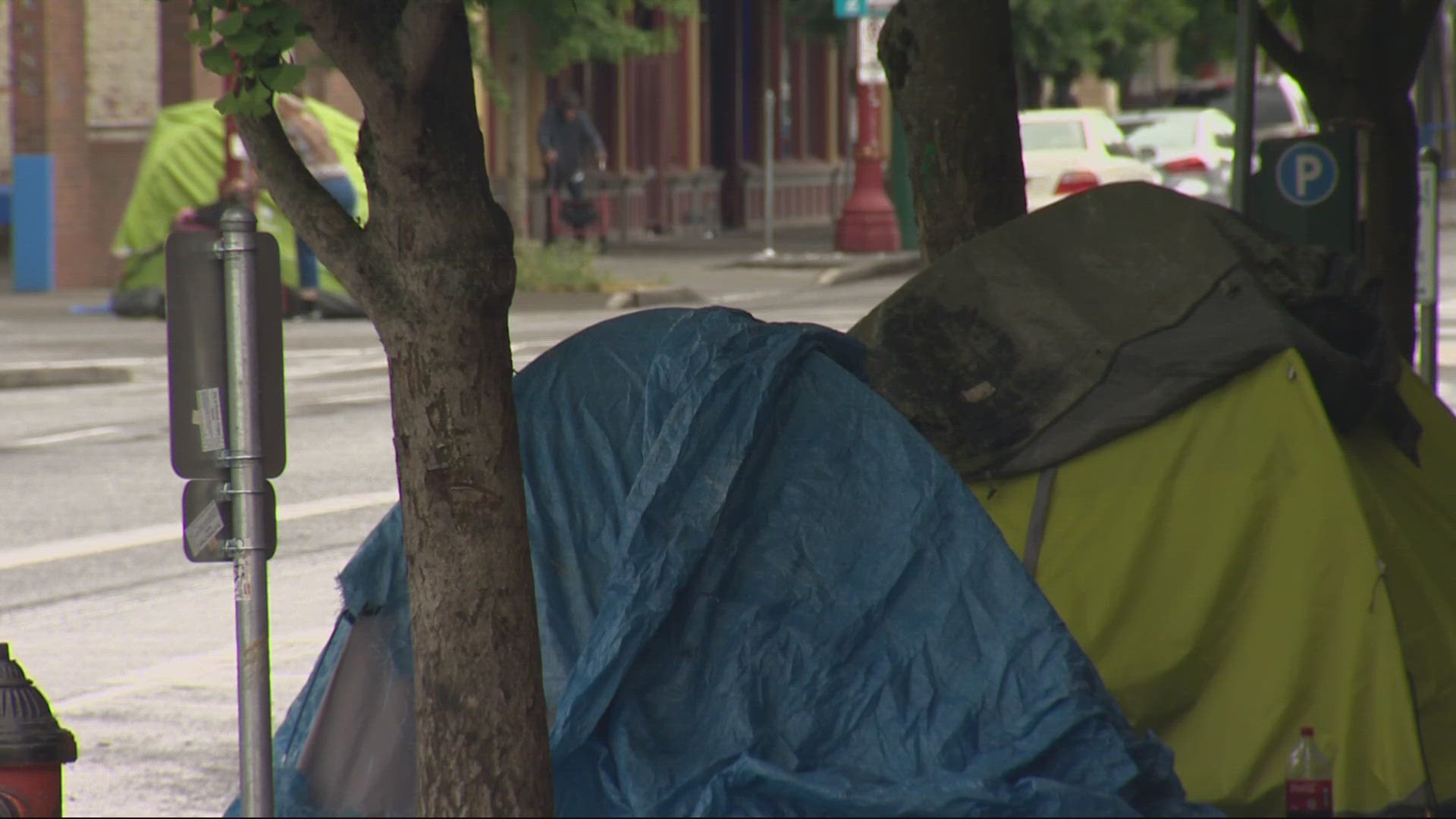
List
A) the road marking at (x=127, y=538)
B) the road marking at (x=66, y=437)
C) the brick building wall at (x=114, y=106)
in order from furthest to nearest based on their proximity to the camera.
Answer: the brick building wall at (x=114, y=106) < the road marking at (x=66, y=437) < the road marking at (x=127, y=538)

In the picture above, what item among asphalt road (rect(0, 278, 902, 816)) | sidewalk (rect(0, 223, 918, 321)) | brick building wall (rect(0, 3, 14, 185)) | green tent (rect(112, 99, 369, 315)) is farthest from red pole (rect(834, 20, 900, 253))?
asphalt road (rect(0, 278, 902, 816))

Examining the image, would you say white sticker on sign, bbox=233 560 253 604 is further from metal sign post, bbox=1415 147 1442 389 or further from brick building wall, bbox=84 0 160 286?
brick building wall, bbox=84 0 160 286

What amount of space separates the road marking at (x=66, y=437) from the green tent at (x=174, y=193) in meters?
6.20

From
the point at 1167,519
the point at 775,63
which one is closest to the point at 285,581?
the point at 1167,519

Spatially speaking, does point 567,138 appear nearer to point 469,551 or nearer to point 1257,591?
point 1257,591

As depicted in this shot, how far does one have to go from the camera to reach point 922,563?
17.5 ft

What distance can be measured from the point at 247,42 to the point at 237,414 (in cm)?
81

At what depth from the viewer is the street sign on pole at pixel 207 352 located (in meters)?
4.11

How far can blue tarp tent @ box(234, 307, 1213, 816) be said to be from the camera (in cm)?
511

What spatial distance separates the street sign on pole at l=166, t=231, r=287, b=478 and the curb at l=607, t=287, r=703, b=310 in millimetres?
15826

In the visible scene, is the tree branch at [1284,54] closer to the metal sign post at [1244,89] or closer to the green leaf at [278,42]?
the metal sign post at [1244,89]

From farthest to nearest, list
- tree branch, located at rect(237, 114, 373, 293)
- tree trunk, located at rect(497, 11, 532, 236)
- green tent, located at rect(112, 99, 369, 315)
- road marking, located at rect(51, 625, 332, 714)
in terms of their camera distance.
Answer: tree trunk, located at rect(497, 11, 532, 236) < green tent, located at rect(112, 99, 369, 315) < road marking, located at rect(51, 625, 332, 714) < tree branch, located at rect(237, 114, 373, 293)

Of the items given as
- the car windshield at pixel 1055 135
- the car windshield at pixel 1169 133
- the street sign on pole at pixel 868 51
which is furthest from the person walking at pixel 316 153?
the car windshield at pixel 1169 133

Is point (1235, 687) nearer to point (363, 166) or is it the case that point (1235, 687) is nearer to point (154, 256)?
point (363, 166)
